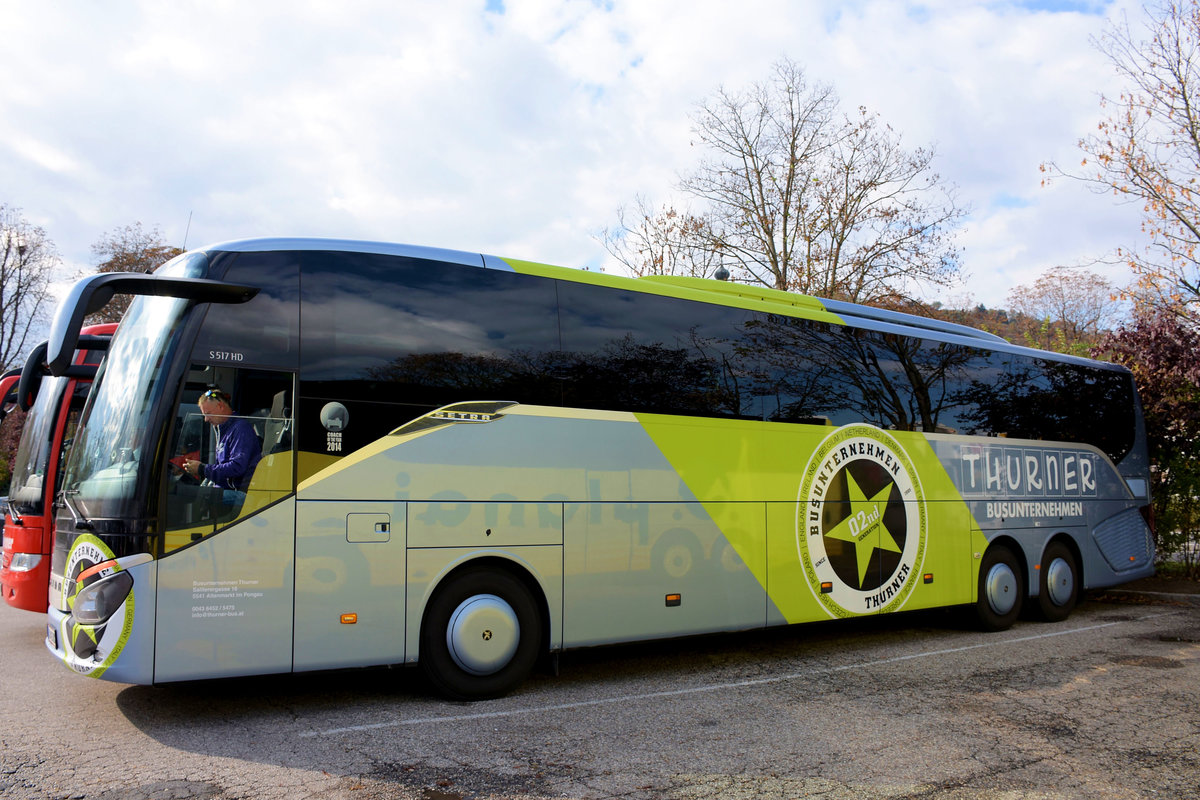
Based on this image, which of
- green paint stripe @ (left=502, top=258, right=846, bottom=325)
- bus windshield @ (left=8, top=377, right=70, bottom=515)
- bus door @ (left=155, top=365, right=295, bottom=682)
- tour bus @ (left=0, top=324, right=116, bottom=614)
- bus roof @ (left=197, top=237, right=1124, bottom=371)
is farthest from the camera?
bus windshield @ (left=8, top=377, right=70, bottom=515)

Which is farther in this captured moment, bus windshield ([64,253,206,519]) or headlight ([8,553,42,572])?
headlight ([8,553,42,572])

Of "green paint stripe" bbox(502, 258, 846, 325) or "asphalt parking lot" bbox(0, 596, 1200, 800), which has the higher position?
"green paint stripe" bbox(502, 258, 846, 325)

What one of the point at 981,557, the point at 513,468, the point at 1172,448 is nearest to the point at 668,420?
the point at 513,468

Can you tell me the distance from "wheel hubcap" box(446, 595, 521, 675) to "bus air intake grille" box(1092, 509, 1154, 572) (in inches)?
371

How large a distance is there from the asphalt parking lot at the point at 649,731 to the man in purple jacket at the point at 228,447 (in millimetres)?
1695

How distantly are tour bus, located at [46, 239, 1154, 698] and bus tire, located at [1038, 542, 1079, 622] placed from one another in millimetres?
1876

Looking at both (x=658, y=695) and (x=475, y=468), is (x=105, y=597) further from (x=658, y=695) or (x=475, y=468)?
(x=658, y=695)

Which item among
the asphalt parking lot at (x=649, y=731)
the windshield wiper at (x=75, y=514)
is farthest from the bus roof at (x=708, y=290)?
the asphalt parking lot at (x=649, y=731)

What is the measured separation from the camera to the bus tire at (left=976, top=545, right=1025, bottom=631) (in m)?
10.8

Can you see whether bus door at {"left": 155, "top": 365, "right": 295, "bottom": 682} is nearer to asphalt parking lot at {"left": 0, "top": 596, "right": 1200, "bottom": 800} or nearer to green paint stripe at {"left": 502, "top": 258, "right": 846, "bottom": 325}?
asphalt parking lot at {"left": 0, "top": 596, "right": 1200, "bottom": 800}

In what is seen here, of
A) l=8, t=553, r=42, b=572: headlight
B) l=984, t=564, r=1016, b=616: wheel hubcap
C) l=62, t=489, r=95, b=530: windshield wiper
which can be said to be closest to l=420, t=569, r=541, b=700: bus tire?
l=62, t=489, r=95, b=530: windshield wiper

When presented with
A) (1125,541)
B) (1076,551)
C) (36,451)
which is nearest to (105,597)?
(36,451)

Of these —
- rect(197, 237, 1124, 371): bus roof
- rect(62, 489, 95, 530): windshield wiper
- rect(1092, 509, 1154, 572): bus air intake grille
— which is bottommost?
rect(1092, 509, 1154, 572): bus air intake grille

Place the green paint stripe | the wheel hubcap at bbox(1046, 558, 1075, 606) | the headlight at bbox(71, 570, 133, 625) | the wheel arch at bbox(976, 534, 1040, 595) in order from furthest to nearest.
→ the wheel hubcap at bbox(1046, 558, 1075, 606)
the wheel arch at bbox(976, 534, 1040, 595)
the green paint stripe
the headlight at bbox(71, 570, 133, 625)
